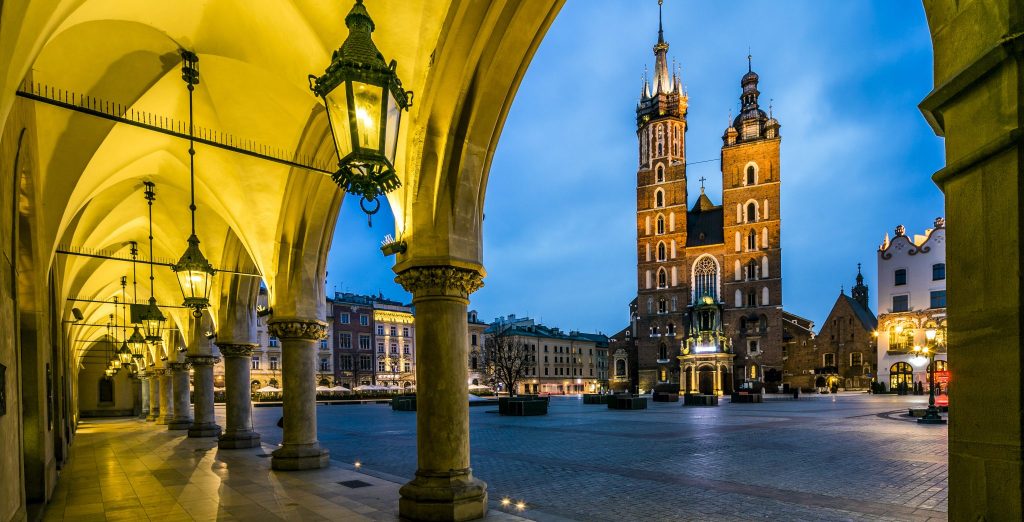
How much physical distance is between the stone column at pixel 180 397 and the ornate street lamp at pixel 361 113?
20.8 m

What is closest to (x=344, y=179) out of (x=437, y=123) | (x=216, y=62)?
(x=437, y=123)

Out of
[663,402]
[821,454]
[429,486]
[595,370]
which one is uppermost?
[429,486]

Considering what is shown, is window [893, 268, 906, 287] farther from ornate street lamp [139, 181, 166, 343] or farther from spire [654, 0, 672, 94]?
ornate street lamp [139, 181, 166, 343]

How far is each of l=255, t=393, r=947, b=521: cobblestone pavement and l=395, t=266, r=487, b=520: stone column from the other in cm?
121

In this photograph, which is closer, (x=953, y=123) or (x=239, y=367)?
(x=953, y=123)

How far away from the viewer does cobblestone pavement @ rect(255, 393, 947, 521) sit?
7352 mm

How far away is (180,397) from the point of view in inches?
866

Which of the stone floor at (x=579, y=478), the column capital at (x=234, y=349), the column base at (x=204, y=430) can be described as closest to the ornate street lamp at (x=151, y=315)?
the column capital at (x=234, y=349)

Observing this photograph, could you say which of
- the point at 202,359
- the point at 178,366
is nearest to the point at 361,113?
the point at 202,359

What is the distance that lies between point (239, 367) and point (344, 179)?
40.0 ft

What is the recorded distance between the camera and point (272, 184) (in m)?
11.4

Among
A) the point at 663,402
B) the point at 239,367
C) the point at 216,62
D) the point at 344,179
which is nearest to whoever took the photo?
the point at 344,179

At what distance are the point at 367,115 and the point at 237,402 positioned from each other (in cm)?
1255

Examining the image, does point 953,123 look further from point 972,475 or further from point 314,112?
point 314,112
